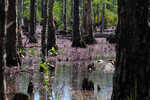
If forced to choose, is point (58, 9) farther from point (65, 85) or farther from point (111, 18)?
point (65, 85)

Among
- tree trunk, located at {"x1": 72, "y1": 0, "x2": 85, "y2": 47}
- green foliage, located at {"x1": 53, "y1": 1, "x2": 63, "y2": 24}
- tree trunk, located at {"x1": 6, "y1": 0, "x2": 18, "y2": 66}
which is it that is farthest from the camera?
green foliage, located at {"x1": 53, "y1": 1, "x2": 63, "y2": 24}

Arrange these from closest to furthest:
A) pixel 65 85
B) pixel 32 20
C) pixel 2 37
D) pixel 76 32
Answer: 1. pixel 2 37
2. pixel 65 85
3. pixel 76 32
4. pixel 32 20

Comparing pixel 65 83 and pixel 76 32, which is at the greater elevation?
pixel 76 32

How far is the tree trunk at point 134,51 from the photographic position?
444 cm

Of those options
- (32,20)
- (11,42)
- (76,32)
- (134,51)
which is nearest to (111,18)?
(32,20)

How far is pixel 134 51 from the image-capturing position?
14.7 feet

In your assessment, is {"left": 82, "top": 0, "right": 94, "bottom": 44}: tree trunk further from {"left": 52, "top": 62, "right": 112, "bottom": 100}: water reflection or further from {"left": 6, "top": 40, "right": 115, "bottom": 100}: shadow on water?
{"left": 6, "top": 40, "right": 115, "bottom": 100}: shadow on water

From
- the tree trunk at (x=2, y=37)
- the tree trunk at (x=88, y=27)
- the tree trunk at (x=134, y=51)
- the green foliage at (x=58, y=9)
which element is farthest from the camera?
the green foliage at (x=58, y=9)

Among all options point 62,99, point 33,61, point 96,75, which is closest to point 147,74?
point 62,99

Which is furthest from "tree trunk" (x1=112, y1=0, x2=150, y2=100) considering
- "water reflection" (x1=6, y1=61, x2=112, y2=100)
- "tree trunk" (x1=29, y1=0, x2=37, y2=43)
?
"tree trunk" (x1=29, y1=0, x2=37, y2=43)

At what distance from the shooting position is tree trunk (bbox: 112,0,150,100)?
4.44 metres

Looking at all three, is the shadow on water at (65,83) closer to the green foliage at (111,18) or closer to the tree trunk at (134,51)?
the tree trunk at (134,51)

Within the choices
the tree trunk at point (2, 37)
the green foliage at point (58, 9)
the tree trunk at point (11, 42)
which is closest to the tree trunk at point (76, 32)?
the tree trunk at point (11, 42)

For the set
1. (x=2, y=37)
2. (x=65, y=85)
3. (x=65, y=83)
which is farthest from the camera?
(x=65, y=83)
